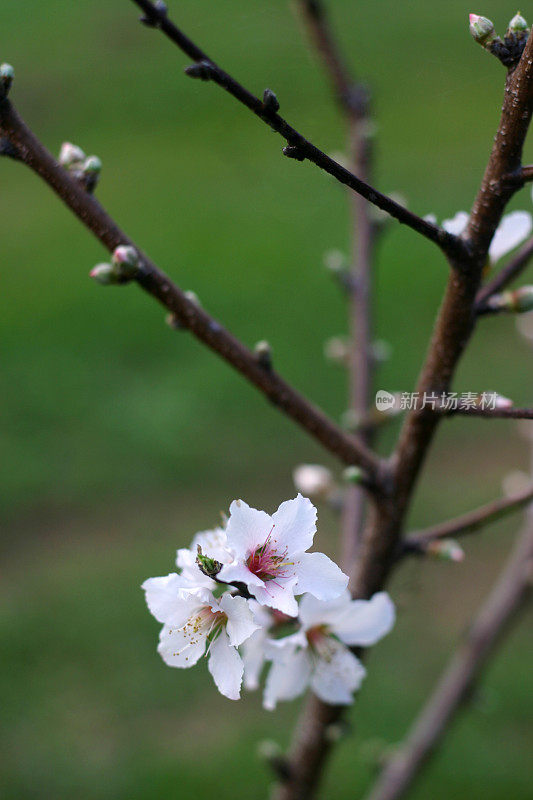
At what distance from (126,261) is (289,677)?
63 centimetres

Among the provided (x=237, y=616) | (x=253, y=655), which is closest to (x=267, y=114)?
(x=237, y=616)

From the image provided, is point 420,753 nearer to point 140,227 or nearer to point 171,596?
point 171,596

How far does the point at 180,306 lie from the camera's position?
1.12 meters

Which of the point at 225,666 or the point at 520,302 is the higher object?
the point at 520,302

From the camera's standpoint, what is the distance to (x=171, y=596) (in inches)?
36.4

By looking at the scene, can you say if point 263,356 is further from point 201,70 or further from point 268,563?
point 201,70

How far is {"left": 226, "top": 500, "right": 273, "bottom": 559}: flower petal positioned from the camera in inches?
34.1

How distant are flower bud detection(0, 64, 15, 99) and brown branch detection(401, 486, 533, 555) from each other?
0.81 metres

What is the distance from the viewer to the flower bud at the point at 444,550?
1.24 m

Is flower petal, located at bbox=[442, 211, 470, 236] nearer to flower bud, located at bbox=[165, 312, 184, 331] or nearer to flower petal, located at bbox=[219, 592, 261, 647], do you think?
flower bud, located at bbox=[165, 312, 184, 331]

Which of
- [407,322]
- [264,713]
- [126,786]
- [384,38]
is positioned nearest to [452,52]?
[384,38]

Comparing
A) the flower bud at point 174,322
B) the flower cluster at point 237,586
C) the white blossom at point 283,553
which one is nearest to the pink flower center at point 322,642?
the flower cluster at point 237,586

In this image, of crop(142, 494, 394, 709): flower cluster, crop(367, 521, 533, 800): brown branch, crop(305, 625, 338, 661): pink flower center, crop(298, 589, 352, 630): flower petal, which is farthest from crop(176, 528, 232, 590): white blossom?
crop(367, 521, 533, 800): brown branch

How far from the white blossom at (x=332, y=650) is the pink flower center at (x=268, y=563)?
0.21 meters
